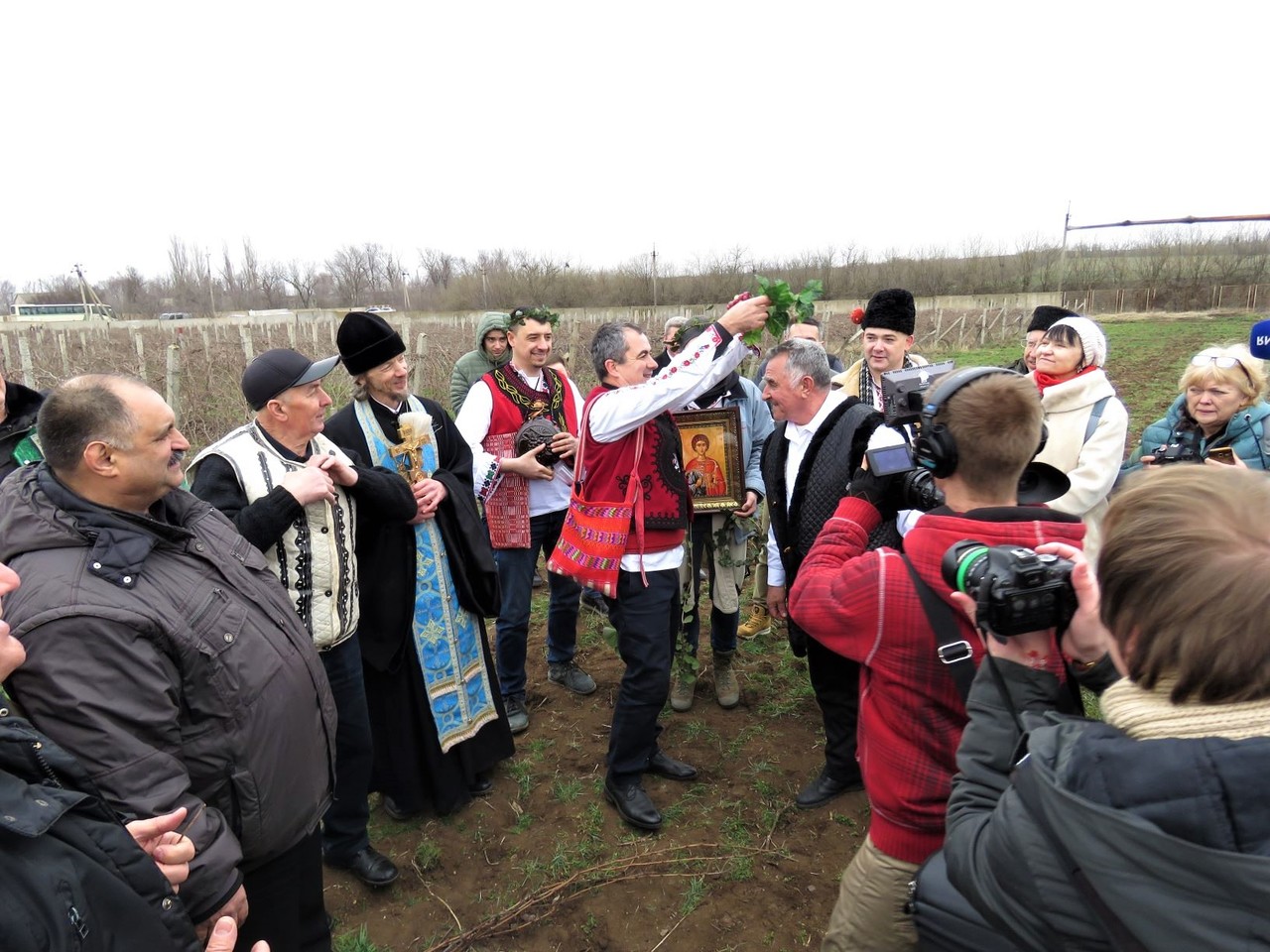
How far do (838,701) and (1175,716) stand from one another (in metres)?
2.64

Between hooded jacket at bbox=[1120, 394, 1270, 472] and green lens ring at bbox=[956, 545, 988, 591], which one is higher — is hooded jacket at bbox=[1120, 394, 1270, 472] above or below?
below

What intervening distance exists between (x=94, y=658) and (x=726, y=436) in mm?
2906

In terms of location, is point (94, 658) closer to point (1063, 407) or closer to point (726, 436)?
point (726, 436)

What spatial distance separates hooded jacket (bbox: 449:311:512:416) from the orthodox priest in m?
2.17

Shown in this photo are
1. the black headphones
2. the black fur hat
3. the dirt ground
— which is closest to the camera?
the black headphones

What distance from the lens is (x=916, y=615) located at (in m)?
1.66

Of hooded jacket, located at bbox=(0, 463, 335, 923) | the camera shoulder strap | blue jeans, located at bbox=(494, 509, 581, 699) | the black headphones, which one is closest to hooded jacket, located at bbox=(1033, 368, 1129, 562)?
the camera shoulder strap

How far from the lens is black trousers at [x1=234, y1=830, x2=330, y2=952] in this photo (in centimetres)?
203

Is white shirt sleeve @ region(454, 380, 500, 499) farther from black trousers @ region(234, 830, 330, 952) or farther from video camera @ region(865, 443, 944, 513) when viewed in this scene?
video camera @ region(865, 443, 944, 513)

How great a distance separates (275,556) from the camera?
2.56 metres

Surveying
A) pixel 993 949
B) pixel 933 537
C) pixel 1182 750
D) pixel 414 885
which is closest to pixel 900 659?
pixel 933 537

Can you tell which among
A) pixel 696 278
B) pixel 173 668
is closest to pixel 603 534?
pixel 173 668

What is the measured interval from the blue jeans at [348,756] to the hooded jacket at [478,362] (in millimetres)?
3101

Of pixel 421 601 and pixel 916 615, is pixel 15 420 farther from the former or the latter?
pixel 916 615
